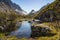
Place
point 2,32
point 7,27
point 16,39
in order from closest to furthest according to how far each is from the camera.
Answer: point 16,39, point 2,32, point 7,27

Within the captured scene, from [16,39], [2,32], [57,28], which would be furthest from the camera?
[2,32]

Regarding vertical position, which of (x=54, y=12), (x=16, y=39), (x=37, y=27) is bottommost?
(x=16, y=39)

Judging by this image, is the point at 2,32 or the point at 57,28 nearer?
the point at 57,28

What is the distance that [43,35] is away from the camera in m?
70.4

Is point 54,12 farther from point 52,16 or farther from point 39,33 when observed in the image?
point 39,33

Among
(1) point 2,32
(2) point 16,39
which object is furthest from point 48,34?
(1) point 2,32

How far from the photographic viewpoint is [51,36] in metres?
68.8

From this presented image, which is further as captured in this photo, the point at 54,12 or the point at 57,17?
the point at 54,12

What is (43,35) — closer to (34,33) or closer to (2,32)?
(34,33)

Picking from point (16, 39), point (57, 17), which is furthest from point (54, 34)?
point (57, 17)

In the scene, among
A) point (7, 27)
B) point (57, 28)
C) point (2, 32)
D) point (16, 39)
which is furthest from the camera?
point (7, 27)

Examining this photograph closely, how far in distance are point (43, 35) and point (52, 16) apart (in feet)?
103

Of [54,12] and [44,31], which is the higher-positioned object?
[54,12]

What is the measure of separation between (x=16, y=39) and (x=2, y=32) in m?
24.2
